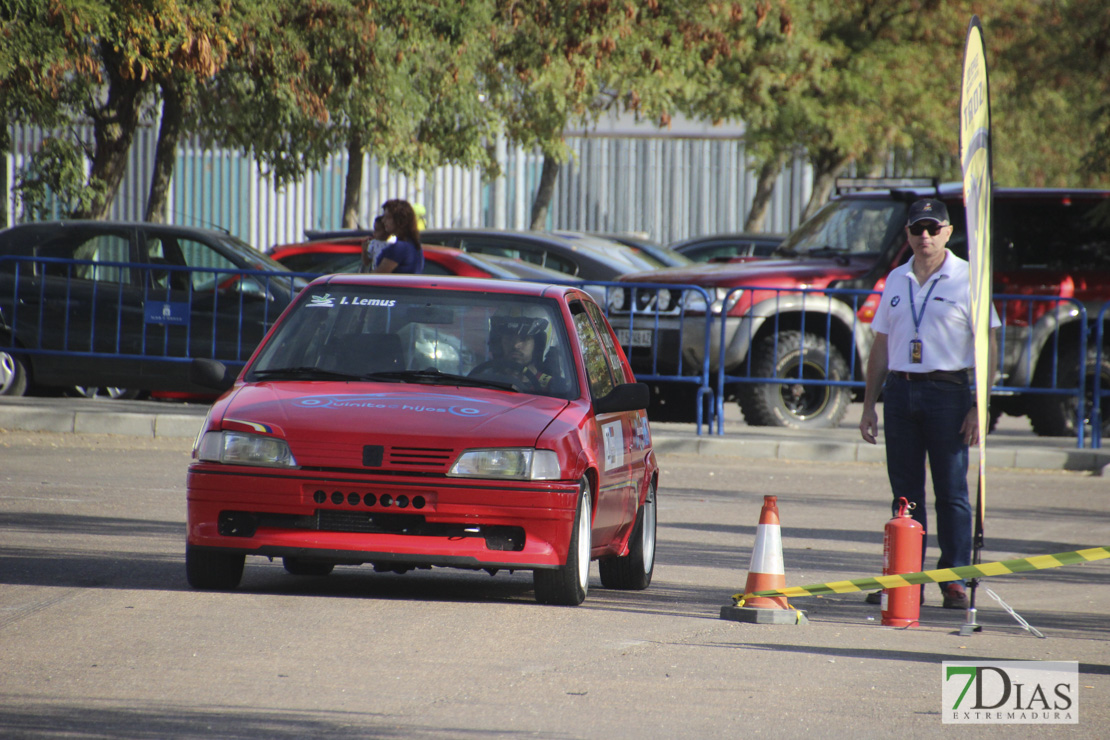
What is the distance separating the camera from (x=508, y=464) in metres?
6.77

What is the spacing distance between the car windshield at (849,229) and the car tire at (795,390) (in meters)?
1.03

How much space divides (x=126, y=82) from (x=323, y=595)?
14161 mm

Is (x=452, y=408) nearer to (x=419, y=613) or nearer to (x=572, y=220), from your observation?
(x=419, y=613)

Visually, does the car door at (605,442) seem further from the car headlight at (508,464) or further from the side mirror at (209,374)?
the side mirror at (209,374)

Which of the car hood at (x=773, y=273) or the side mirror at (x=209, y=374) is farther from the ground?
the car hood at (x=773, y=273)

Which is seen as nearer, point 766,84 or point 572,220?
point 766,84

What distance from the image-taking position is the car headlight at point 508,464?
6.73 m

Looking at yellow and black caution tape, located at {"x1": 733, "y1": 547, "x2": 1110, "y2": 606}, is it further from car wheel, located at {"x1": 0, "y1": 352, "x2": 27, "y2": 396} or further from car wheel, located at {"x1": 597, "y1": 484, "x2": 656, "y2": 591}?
car wheel, located at {"x1": 0, "y1": 352, "x2": 27, "y2": 396}

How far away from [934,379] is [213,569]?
3.32 m

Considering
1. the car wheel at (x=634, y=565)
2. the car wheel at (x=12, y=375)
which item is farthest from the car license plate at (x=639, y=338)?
the car wheel at (x=634, y=565)

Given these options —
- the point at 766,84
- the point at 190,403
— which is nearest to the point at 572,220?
the point at 766,84

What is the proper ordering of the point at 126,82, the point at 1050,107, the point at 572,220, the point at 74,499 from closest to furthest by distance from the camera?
the point at 74,499 → the point at 126,82 → the point at 1050,107 → the point at 572,220

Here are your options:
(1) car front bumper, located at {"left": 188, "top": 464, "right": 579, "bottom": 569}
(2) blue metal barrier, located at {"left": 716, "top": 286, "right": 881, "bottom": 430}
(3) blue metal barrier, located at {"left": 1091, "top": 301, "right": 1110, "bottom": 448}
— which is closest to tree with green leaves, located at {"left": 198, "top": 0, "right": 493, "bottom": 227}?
(2) blue metal barrier, located at {"left": 716, "top": 286, "right": 881, "bottom": 430}

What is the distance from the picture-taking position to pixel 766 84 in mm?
28594
